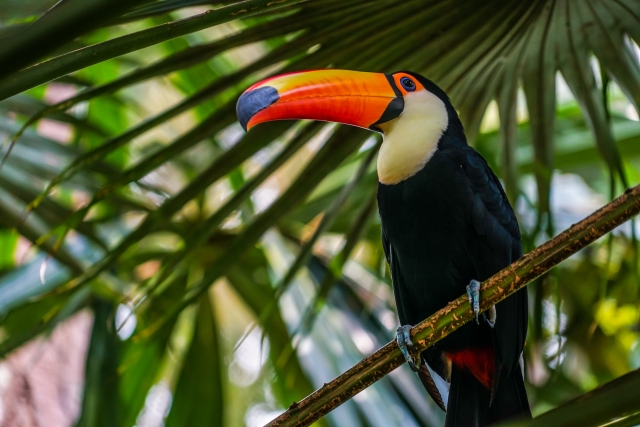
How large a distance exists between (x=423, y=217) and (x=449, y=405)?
1.43 ft

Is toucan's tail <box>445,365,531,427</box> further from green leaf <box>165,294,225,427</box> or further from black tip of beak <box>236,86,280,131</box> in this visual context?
green leaf <box>165,294,225,427</box>

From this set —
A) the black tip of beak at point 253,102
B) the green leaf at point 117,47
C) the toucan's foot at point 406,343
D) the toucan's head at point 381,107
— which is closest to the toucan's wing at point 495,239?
the toucan's head at point 381,107

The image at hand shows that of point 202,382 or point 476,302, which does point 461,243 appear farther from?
point 202,382

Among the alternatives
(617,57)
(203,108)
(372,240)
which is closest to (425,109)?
(617,57)

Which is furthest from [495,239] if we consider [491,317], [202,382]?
[202,382]

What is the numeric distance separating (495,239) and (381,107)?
0.40 m

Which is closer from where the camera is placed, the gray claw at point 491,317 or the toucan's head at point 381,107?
the toucan's head at point 381,107

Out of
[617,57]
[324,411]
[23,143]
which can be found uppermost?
Answer: [23,143]

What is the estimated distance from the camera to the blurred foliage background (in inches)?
54.9

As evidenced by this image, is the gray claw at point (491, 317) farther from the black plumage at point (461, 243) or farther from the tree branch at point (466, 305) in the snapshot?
the tree branch at point (466, 305)

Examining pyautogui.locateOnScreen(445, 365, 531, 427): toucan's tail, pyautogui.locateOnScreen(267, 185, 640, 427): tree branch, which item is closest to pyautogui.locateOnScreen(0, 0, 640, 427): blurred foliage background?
pyautogui.locateOnScreen(445, 365, 531, 427): toucan's tail

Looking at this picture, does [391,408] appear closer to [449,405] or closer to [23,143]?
[449,405]

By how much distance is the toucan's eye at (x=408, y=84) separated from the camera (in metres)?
1.72

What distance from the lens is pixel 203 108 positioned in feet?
9.24
